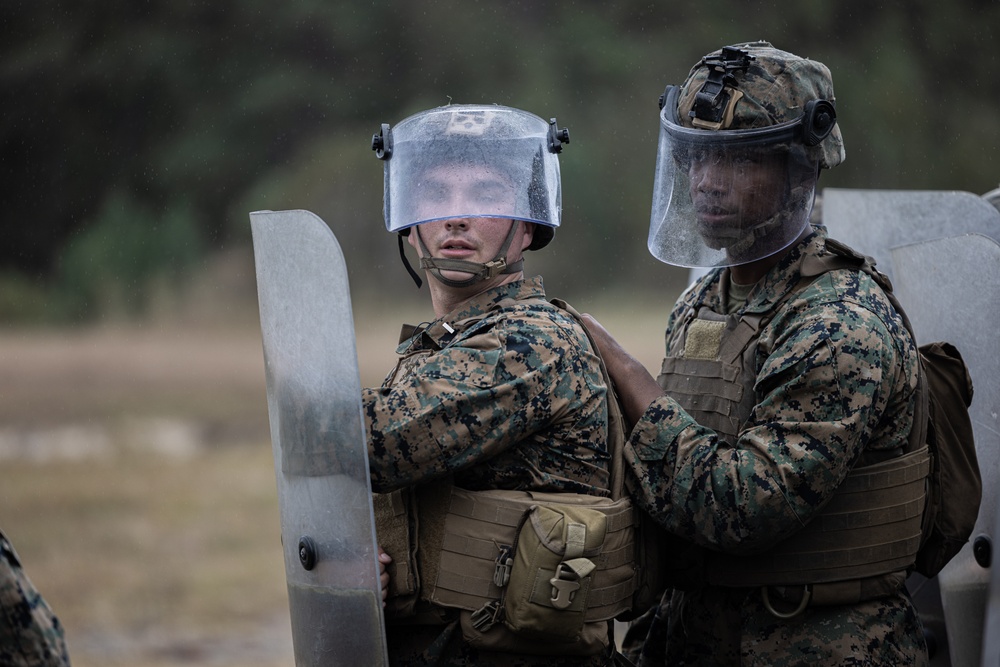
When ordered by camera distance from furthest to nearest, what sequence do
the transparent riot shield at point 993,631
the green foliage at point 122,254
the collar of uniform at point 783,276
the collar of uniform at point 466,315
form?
1. the green foliage at point 122,254
2. the collar of uniform at point 783,276
3. the collar of uniform at point 466,315
4. the transparent riot shield at point 993,631

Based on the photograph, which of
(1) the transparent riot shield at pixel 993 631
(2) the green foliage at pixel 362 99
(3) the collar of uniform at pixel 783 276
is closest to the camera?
(1) the transparent riot shield at pixel 993 631

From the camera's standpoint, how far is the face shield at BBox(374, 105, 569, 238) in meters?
3.00

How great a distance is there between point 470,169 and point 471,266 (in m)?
0.27

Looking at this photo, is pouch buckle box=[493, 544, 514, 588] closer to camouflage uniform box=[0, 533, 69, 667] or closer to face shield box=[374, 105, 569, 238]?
face shield box=[374, 105, 569, 238]

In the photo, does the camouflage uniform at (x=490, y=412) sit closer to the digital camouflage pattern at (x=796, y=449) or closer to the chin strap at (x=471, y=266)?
the chin strap at (x=471, y=266)

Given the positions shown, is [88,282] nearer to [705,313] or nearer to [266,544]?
[266,544]

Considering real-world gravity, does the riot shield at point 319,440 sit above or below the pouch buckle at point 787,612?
above

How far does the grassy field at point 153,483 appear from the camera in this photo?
360 inches

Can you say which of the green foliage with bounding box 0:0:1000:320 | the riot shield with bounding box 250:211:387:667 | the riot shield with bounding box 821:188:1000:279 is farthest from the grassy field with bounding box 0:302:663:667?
the riot shield with bounding box 250:211:387:667

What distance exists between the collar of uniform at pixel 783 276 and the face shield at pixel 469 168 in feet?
1.89

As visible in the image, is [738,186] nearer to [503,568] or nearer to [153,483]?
[503,568]

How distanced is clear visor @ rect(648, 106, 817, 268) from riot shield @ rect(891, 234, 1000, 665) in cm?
55

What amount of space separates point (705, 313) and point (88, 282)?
1417cm

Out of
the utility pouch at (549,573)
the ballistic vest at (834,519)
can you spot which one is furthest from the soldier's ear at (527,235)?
the utility pouch at (549,573)
